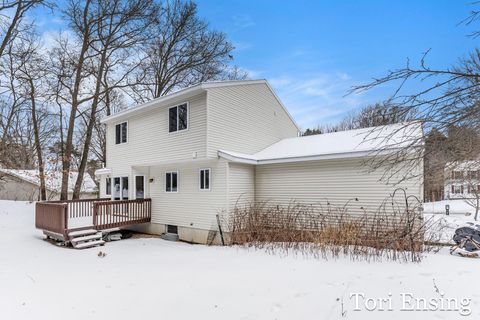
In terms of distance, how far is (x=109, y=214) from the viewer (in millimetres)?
11148

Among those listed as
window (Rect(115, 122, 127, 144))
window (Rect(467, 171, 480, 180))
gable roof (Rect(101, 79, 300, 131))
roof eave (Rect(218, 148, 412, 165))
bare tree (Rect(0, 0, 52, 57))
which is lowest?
window (Rect(467, 171, 480, 180))

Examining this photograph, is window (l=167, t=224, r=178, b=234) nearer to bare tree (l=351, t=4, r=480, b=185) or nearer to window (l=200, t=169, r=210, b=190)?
window (l=200, t=169, r=210, b=190)

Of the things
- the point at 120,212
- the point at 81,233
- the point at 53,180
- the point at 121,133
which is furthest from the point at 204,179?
the point at 53,180

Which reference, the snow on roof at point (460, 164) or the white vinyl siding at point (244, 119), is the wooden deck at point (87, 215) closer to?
the white vinyl siding at point (244, 119)

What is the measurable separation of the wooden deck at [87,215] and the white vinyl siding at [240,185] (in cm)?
441

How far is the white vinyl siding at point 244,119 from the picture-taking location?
10211 millimetres

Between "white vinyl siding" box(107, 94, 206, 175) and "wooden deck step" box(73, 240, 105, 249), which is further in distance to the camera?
"white vinyl siding" box(107, 94, 206, 175)

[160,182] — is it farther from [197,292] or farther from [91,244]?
[197,292]

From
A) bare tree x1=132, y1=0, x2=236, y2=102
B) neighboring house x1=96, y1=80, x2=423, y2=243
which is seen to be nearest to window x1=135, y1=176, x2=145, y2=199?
neighboring house x1=96, y1=80, x2=423, y2=243

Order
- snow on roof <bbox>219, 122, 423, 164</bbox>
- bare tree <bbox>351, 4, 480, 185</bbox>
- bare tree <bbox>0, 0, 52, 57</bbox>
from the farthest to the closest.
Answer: bare tree <bbox>0, 0, 52, 57</bbox> < snow on roof <bbox>219, 122, 423, 164</bbox> < bare tree <bbox>351, 4, 480, 185</bbox>

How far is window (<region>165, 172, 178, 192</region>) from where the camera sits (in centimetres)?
1163

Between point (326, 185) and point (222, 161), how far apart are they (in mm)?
3791

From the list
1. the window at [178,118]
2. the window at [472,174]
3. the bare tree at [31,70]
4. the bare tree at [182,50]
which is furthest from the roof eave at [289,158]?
the bare tree at [31,70]

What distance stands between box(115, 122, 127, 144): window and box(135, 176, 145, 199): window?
1.97 meters
